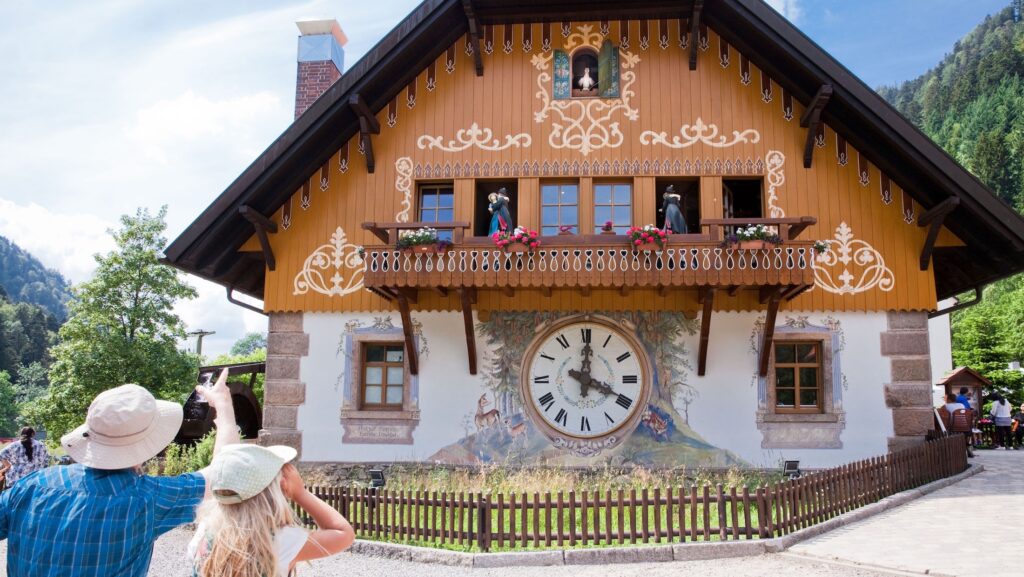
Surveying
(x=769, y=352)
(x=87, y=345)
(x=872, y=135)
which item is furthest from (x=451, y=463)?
(x=87, y=345)

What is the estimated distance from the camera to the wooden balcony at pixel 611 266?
11.5 meters

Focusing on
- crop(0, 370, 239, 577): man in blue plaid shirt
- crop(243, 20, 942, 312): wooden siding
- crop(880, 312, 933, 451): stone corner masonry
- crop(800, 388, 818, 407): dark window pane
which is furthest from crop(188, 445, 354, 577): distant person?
crop(880, 312, 933, 451): stone corner masonry

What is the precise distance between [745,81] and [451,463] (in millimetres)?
8538

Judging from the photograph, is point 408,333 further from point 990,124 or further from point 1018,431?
point 990,124

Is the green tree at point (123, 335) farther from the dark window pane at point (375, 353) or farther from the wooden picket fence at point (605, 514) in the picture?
the wooden picket fence at point (605, 514)

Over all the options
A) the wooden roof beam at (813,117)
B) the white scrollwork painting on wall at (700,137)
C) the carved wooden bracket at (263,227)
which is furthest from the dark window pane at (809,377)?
the carved wooden bracket at (263,227)

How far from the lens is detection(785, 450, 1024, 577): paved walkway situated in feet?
24.5

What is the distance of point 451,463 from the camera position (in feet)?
41.6

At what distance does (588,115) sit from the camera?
44.2 ft

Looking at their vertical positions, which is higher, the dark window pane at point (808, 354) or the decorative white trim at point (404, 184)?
the decorative white trim at point (404, 184)

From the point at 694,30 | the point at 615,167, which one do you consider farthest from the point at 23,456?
the point at 694,30

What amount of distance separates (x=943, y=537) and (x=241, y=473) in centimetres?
853

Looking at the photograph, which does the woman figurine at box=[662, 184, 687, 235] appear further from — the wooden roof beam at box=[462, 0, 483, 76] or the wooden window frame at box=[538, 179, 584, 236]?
the wooden roof beam at box=[462, 0, 483, 76]

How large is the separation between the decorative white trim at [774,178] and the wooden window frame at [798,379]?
7.30 ft
